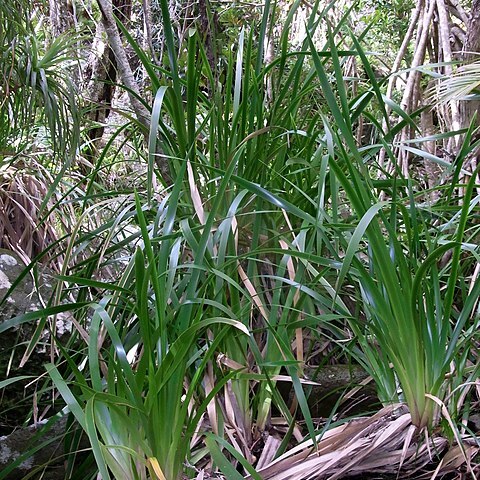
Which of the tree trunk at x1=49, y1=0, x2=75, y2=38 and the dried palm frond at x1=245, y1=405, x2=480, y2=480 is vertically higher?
the tree trunk at x1=49, y1=0, x2=75, y2=38

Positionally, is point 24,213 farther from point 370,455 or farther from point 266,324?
point 370,455

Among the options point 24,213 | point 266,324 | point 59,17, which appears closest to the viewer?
point 266,324

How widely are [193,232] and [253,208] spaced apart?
14cm

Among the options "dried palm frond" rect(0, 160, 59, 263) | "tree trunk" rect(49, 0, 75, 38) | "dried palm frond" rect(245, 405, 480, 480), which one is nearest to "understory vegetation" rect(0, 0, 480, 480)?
"dried palm frond" rect(245, 405, 480, 480)

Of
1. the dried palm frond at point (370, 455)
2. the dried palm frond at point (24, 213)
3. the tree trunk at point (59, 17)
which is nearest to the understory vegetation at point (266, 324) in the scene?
the dried palm frond at point (370, 455)

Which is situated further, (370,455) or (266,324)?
(266,324)

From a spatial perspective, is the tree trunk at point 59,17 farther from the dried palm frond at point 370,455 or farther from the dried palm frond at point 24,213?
the dried palm frond at point 370,455

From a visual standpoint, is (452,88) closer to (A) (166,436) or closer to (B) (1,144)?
(A) (166,436)

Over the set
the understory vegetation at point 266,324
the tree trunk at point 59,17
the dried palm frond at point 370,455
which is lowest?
the dried palm frond at point 370,455

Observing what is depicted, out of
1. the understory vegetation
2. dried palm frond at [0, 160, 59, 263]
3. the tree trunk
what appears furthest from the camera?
the tree trunk

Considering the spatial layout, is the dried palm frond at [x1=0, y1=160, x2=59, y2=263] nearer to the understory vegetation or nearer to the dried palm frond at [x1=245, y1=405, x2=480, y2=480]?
the understory vegetation

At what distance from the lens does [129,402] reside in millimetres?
619

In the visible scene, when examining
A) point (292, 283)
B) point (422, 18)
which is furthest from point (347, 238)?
point (422, 18)

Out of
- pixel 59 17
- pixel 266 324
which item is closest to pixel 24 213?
pixel 266 324
